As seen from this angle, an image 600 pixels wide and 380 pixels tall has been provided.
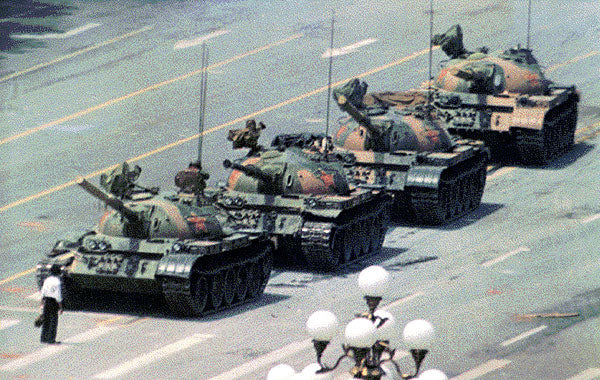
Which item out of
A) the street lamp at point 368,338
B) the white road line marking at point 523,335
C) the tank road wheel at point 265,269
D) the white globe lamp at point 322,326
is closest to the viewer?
the street lamp at point 368,338

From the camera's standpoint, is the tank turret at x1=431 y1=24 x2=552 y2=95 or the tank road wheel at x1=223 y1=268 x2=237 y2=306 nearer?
the tank road wheel at x1=223 y1=268 x2=237 y2=306

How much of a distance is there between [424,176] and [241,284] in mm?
9998

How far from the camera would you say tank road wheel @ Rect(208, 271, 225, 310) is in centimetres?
4216

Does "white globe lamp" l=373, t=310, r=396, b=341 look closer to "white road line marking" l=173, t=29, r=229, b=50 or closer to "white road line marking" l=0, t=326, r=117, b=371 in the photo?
"white road line marking" l=0, t=326, r=117, b=371

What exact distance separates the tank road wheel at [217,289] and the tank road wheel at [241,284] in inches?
24.0

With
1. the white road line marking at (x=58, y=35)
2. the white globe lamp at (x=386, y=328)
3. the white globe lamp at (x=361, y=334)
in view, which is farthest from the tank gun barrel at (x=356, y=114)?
the white globe lamp at (x=361, y=334)

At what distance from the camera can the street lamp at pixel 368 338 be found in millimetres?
25125

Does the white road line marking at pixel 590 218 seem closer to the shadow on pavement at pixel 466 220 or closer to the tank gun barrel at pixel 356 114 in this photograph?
the shadow on pavement at pixel 466 220

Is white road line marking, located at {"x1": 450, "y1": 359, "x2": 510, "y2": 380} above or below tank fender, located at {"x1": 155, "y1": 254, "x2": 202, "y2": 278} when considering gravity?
below

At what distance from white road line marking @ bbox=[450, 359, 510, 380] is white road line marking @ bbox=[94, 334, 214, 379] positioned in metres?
6.16

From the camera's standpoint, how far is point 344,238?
154ft

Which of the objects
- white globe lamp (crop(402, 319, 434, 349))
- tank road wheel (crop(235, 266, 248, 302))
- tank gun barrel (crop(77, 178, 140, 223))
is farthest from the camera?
tank road wheel (crop(235, 266, 248, 302))

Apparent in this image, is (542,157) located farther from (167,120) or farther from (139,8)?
(139,8)

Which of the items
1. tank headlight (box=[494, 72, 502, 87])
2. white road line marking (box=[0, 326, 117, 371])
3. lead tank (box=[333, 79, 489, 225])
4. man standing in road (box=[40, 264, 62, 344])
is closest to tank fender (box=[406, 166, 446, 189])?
lead tank (box=[333, 79, 489, 225])
